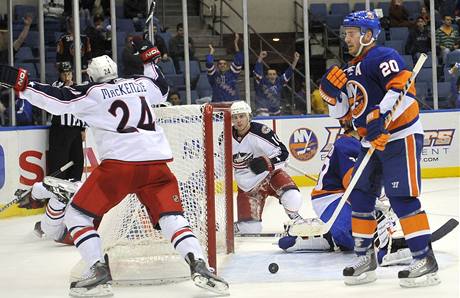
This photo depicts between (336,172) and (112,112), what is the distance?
1.46 meters

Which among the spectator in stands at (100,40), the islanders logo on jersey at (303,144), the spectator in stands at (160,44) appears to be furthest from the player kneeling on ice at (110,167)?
the spectator in stands at (160,44)

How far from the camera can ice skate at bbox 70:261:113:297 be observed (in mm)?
4426

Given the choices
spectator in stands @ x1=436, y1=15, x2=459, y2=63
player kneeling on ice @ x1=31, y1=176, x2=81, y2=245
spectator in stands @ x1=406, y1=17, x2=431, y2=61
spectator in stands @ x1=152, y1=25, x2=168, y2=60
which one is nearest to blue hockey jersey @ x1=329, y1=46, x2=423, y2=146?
player kneeling on ice @ x1=31, y1=176, x2=81, y2=245

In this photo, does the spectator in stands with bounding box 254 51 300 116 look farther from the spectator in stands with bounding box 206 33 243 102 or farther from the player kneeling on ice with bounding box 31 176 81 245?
the player kneeling on ice with bounding box 31 176 81 245

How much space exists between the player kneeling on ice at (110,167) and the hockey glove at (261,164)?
1.74 meters

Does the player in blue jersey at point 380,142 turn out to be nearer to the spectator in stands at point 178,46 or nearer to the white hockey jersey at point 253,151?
the white hockey jersey at point 253,151

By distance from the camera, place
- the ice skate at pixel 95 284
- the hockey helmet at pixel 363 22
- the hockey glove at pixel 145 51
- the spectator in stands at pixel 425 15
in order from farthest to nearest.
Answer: the spectator in stands at pixel 425 15 < the hockey glove at pixel 145 51 < the hockey helmet at pixel 363 22 < the ice skate at pixel 95 284

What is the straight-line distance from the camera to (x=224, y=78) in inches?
393

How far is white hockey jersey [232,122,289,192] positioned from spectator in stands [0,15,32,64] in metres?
3.18

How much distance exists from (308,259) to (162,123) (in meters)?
1.06

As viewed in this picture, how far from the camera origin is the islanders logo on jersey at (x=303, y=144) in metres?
9.73

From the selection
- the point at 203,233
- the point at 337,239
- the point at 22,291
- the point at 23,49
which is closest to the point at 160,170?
the point at 203,233

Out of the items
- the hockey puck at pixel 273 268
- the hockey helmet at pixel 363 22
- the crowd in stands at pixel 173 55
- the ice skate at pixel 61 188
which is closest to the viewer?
the hockey helmet at pixel 363 22

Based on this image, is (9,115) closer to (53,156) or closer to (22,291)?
(53,156)
